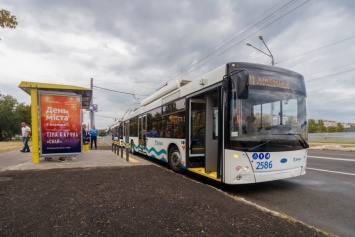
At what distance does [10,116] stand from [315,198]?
56.7 m

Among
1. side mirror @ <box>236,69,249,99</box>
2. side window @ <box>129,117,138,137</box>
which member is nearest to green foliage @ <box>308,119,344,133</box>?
side window @ <box>129,117,138,137</box>

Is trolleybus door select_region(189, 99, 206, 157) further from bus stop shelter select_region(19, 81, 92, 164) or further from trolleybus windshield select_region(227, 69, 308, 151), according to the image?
bus stop shelter select_region(19, 81, 92, 164)

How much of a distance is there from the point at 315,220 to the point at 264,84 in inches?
121

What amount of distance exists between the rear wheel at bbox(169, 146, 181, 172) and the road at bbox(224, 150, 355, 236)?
2.27 metres

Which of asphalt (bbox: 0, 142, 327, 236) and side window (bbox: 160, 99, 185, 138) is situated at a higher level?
side window (bbox: 160, 99, 185, 138)

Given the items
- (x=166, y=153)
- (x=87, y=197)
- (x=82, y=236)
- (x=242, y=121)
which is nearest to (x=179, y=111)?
(x=166, y=153)

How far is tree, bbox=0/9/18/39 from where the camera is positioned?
272 inches

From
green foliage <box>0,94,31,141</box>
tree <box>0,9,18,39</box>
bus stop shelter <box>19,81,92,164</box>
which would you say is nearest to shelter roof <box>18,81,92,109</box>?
bus stop shelter <box>19,81,92,164</box>

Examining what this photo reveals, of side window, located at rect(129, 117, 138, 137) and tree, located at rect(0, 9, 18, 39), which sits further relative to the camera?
side window, located at rect(129, 117, 138, 137)

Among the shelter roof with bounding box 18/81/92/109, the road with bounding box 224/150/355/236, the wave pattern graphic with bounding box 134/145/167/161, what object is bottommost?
the road with bounding box 224/150/355/236

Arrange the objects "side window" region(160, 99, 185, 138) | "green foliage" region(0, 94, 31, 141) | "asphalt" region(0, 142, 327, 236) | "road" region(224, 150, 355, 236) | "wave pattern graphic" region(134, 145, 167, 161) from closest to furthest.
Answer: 1. "asphalt" region(0, 142, 327, 236)
2. "road" region(224, 150, 355, 236)
3. "side window" region(160, 99, 185, 138)
4. "wave pattern graphic" region(134, 145, 167, 161)
5. "green foliage" region(0, 94, 31, 141)

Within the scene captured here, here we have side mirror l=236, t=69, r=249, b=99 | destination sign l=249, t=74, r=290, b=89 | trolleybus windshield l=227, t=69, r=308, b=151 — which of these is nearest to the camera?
side mirror l=236, t=69, r=249, b=99

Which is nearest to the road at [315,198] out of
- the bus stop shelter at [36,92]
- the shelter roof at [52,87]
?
the shelter roof at [52,87]

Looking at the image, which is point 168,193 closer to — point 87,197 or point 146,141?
point 87,197
